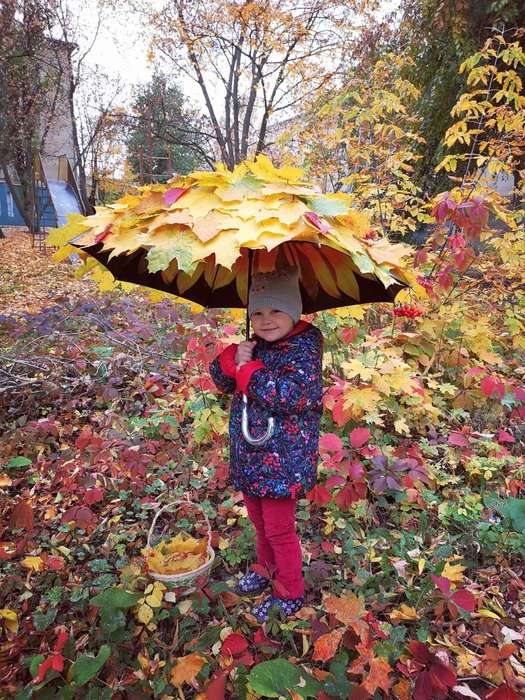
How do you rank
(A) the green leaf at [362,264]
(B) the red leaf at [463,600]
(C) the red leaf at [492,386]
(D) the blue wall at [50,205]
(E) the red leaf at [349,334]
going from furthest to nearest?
(D) the blue wall at [50,205]
(E) the red leaf at [349,334]
(C) the red leaf at [492,386]
(B) the red leaf at [463,600]
(A) the green leaf at [362,264]

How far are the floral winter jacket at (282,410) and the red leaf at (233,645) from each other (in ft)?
1.89

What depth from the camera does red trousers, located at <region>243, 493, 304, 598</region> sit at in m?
1.86

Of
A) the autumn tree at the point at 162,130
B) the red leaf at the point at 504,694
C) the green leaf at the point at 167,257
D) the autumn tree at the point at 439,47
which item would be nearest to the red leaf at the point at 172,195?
the green leaf at the point at 167,257

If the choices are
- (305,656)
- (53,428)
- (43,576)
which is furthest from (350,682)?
(53,428)

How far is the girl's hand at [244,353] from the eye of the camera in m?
1.81

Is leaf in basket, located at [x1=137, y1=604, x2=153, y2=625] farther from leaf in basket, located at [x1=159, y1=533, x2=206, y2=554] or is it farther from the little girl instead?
the little girl

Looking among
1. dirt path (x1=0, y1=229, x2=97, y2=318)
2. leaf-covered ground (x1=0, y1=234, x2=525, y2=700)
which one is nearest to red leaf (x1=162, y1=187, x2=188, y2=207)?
leaf-covered ground (x1=0, y1=234, x2=525, y2=700)

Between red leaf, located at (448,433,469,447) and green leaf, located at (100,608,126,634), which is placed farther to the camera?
red leaf, located at (448,433,469,447)

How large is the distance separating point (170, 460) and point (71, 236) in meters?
2.07

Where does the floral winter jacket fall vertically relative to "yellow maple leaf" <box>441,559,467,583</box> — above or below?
above

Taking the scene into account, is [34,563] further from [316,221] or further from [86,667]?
[316,221]

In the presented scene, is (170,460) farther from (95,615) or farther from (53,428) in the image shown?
(95,615)

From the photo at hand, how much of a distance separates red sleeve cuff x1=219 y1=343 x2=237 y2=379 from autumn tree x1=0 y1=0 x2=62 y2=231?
1245 centimetres

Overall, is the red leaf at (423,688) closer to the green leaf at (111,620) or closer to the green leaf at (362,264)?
the green leaf at (111,620)
